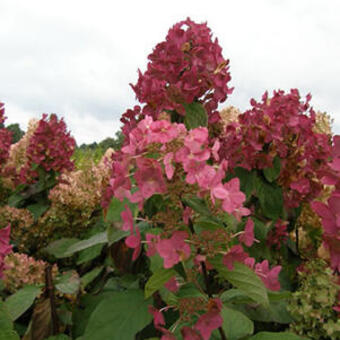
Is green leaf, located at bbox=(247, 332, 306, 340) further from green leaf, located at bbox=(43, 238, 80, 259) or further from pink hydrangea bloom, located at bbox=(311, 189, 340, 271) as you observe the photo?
green leaf, located at bbox=(43, 238, 80, 259)

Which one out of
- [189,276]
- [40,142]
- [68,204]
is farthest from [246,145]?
[40,142]

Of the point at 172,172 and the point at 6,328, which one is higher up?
the point at 172,172

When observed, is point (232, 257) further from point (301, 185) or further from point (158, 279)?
point (301, 185)

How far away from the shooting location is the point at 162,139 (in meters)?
0.90

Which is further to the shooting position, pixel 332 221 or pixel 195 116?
pixel 195 116

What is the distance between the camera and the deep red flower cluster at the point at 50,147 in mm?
2824

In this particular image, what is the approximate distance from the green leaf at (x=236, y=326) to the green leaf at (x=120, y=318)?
0.73ft

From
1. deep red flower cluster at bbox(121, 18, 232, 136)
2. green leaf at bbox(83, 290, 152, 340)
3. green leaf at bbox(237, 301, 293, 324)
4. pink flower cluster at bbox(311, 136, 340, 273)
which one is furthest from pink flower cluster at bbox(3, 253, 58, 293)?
pink flower cluster at bbox(311, 136, 340, 273)

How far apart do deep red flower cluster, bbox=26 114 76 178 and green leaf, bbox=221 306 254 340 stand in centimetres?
197

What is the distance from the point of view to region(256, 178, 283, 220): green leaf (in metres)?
1.82

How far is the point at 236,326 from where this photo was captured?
1.13 m

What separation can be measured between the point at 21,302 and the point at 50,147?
1.56m

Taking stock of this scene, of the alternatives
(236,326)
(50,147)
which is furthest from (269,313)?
(50,147)

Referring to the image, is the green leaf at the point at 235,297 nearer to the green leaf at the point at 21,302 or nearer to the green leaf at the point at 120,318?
the green leaf at the point at 120,318
